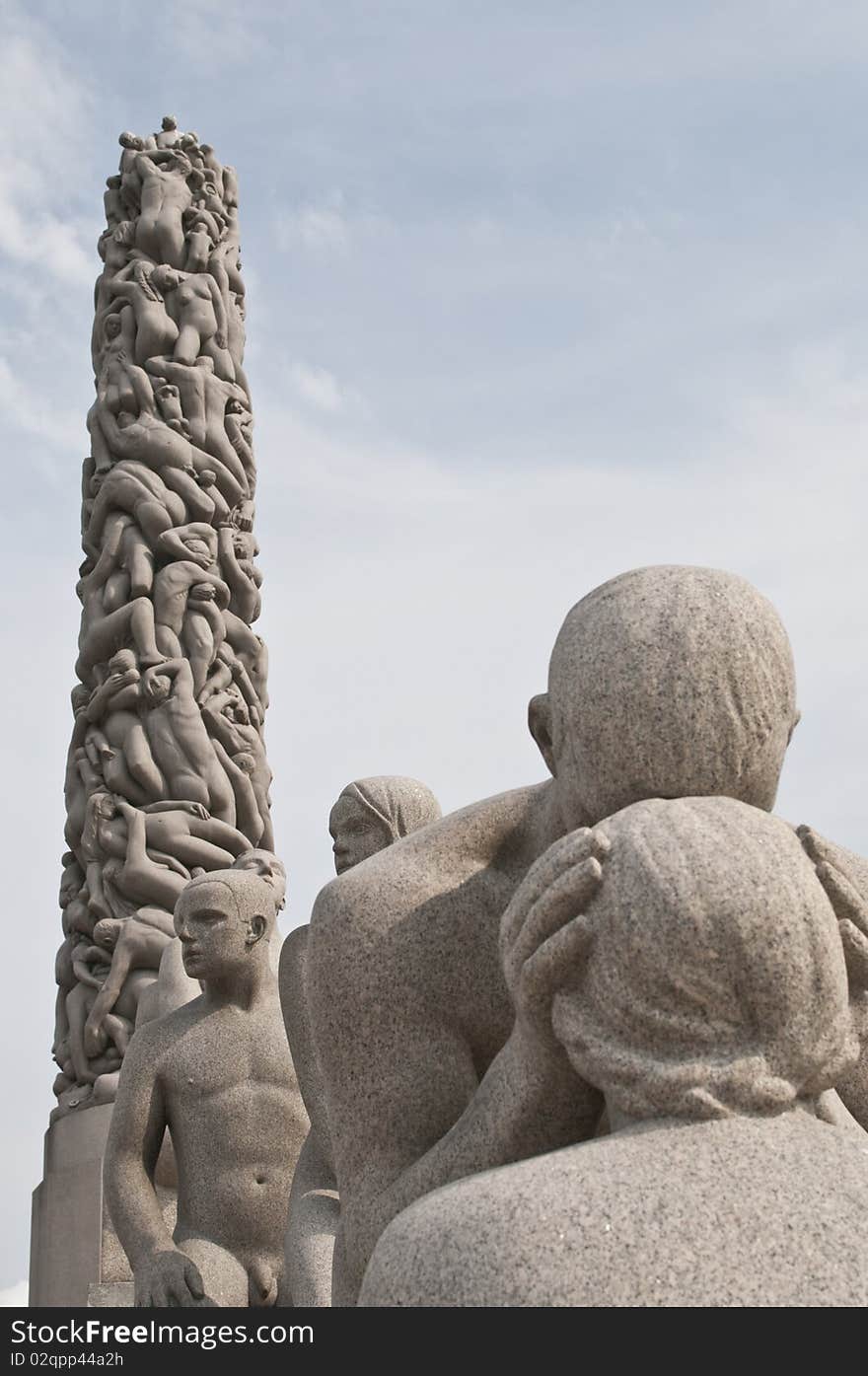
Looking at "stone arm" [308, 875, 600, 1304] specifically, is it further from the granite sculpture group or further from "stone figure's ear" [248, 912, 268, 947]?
"stone figure's ear" [248, 912, 268, 947]

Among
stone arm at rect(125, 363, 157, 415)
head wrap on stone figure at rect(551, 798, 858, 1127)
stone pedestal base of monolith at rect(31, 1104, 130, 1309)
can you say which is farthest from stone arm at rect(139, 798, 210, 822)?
head wrap on stone figure at rect(551, 798, 858, 1127)

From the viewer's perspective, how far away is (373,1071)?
9.20ft

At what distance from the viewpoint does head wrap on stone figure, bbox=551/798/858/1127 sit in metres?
2.25

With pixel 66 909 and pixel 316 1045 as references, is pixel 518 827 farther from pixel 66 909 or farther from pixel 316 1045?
pixel 66 909

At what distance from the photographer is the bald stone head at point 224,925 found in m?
5.36

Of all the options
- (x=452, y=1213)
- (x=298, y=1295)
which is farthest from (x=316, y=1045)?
(x=298, y=1295)

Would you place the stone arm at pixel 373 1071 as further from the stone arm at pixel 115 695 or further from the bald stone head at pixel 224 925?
the stone arm at pixel 115 695


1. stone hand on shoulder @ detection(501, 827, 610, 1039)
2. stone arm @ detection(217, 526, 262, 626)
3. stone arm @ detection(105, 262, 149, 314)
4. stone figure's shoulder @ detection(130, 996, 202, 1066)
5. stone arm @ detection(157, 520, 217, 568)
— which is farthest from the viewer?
stone arm @ detection(105, 262, 149, 314)

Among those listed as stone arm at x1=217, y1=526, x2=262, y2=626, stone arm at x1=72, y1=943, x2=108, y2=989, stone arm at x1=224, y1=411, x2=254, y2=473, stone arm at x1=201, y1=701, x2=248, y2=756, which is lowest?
stone arm at x1=72, y1=943, x2=108, y2=989

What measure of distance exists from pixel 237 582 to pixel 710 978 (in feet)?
27.8

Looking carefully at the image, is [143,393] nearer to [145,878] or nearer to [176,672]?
[176,672]

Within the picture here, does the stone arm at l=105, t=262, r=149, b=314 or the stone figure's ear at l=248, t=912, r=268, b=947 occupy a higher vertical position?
the stone arm at l=105, t=262, r=149, b=314

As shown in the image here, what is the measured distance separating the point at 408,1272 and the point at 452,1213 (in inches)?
3.5

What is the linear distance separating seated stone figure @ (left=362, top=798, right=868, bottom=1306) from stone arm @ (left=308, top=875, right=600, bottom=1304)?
41 centimetres
